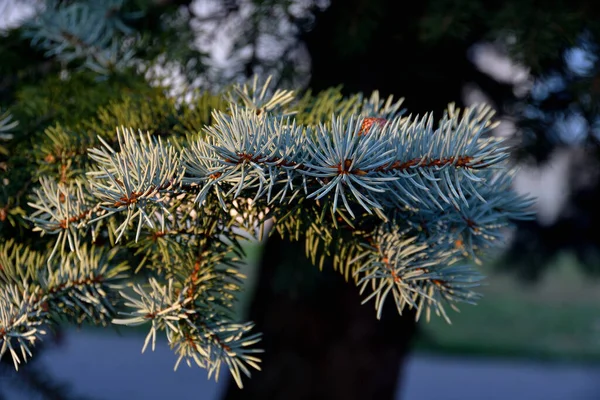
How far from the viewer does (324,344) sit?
55.1 inches

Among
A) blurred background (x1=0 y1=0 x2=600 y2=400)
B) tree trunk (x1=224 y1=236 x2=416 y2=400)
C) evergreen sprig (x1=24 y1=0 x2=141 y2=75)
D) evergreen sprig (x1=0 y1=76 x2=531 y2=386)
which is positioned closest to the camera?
evergreen sprig (x1=0 y1=76 x2=531 y2=386)

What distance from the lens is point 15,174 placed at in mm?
501

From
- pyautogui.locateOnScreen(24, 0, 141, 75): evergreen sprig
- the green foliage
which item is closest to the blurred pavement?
pyautogui.locateOnScreen(24, 0, 141, 75): evergreen sprig

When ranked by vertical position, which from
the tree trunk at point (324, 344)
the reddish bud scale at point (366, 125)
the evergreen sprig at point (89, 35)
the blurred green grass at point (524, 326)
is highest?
the blurred green grass at point (524, 326)

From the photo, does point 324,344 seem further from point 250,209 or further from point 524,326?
point 524,326

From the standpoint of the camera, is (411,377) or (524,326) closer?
(411,377)

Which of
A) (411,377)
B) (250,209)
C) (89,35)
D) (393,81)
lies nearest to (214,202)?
(250,209)

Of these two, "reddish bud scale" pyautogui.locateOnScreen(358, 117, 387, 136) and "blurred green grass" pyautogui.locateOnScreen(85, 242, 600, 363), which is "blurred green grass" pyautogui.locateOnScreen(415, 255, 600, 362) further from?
"reddish bud scale" pyautogui.locateOnScreen(358, 117, 387, 136)

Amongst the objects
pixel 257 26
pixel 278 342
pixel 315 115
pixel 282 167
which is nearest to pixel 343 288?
pixel 278 342

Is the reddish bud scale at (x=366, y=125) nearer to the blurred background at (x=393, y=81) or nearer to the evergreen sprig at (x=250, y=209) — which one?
the evergreen sprig at (x=250, y=209)

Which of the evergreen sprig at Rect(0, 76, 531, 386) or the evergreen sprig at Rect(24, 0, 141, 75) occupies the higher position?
the evergreen sprig at Rect(24, 0, 141, 75)

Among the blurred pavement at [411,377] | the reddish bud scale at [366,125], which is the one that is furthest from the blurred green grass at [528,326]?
the reddish bud scale at [366,125]

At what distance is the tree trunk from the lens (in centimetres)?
136

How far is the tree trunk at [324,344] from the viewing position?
1.36 meters
